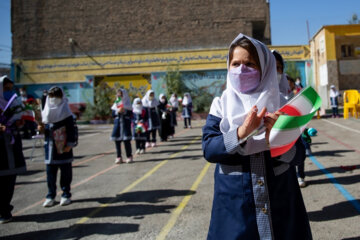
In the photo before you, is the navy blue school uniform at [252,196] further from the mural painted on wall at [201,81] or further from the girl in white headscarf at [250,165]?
the mural painted on wall at [201,81]

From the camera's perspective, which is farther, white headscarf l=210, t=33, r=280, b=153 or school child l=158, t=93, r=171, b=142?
school child l=158, t=93, r=171, b=142

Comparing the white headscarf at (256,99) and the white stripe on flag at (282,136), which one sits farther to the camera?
the white headscarf at (256,99)

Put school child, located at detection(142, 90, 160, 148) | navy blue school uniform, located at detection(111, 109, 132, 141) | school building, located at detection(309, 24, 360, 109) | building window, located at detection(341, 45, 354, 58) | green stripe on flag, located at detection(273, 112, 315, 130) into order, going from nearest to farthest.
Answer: green stripe on flag, located at detection(273, 112, 315, 130), navy blue school uniform, located at detection(111, 109, 132, 141), school child, located at detection(142, 90, 160, 148), school building, located at detection(309, 24, 360, 109), building window, located at detection(341, 45, 354, 58)

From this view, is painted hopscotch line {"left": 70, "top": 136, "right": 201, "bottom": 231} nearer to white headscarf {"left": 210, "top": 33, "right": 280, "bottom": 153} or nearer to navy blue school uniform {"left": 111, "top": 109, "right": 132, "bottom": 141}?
navy blue school uniform {"left": 111, "top": 109, "right": 132, "bottom": 141}

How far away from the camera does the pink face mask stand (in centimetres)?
175

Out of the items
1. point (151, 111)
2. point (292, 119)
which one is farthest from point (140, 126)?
point (292, 119)

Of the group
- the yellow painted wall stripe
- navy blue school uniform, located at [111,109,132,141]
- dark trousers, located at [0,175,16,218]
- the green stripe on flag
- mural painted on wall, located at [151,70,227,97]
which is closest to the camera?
the green stripe on flag

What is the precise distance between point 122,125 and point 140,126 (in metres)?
1.38

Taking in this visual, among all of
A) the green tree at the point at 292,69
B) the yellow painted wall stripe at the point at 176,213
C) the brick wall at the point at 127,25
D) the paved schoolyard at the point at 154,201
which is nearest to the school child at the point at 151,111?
the paved schoolyard at the point at 154,201

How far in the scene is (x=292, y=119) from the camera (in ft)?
4.99

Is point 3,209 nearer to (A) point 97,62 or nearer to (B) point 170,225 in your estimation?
(B) point 170,225

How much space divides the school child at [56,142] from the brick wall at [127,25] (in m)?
29.7

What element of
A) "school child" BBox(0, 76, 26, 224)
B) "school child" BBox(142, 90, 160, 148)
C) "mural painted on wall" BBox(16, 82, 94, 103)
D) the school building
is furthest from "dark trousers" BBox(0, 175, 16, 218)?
"mural painted on wall" BBox(16, 82, 94, 103)

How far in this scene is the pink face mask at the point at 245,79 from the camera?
5.75ft
